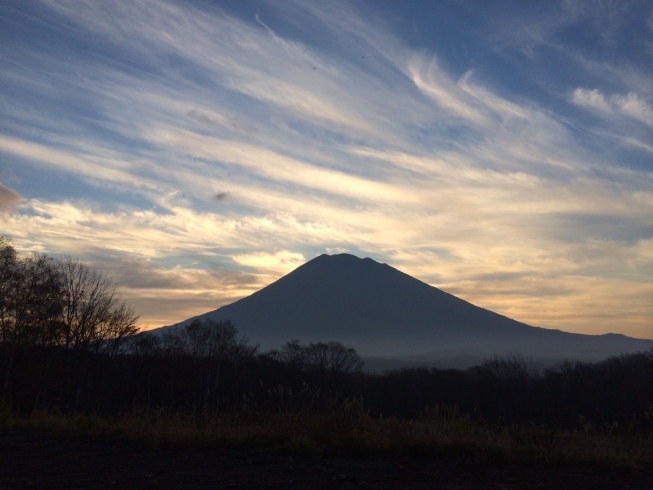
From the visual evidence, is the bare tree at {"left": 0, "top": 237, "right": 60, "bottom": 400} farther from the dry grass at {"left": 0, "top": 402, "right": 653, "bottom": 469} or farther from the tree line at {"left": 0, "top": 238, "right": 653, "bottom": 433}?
the dry grass at {"left": 0, "top": 402, "right": 653, "bottom": 469}

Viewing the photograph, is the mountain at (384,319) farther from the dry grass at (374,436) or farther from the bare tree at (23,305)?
the dry grass at (374,436)

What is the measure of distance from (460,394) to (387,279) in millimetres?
152628

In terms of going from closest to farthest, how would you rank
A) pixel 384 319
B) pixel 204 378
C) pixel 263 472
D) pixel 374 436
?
1. pixel 263 472
2. pixel 374 436
3. pixel 204 378
4. pixel 384 319

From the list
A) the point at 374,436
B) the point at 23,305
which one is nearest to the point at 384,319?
the point at 23,305

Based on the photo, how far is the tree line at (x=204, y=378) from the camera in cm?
1156

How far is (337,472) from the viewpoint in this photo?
533cm

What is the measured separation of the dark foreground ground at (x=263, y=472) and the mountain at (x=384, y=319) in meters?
144

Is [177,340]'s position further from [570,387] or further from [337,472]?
[337,472]

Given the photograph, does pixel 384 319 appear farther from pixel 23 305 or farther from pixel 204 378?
pixel 23 305

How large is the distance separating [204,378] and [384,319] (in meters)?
137

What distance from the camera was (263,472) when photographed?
5.32 meters

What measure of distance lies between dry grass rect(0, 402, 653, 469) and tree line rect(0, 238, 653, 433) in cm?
34

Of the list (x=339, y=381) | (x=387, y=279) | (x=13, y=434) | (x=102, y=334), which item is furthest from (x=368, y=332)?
(x=13, y=434)

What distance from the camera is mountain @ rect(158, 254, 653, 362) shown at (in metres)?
160
